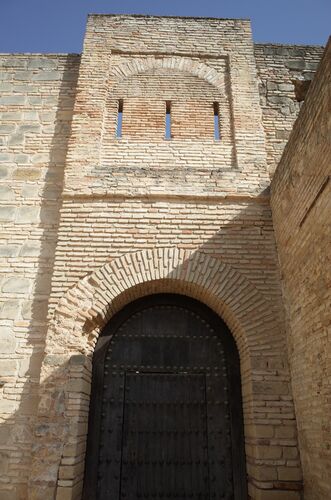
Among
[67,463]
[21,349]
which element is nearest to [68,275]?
[21,349]

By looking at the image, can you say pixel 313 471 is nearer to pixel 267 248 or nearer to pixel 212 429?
pixel 212 429

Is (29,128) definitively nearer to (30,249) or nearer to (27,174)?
(27,174)

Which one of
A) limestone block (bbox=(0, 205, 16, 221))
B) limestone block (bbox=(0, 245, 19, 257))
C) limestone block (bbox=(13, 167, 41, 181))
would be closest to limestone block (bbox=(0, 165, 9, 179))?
limestone block (bbox=(13, 167, 41, 181))

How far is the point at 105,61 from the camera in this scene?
566 centimetres

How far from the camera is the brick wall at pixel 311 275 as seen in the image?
10.7ft

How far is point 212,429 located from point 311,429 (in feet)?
3.40

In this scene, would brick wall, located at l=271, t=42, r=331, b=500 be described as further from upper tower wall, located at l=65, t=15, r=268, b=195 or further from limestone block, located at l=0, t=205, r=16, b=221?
limestone block, located at l=0, t=205, r=16, b=221

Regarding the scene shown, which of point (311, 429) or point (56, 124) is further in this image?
point (56, 124)

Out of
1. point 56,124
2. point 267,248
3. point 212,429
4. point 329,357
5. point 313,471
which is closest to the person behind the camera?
point 329,357

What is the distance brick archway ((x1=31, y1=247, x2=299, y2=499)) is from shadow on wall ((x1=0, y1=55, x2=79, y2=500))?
0.24m

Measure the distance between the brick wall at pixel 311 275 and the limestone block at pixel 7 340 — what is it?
9.32 ft

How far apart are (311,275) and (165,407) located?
2.00 m

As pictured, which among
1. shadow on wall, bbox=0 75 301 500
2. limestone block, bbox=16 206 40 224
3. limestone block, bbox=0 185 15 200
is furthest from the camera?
limestone block, bbox=0 185 15 200

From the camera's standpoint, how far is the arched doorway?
3.92 metres
